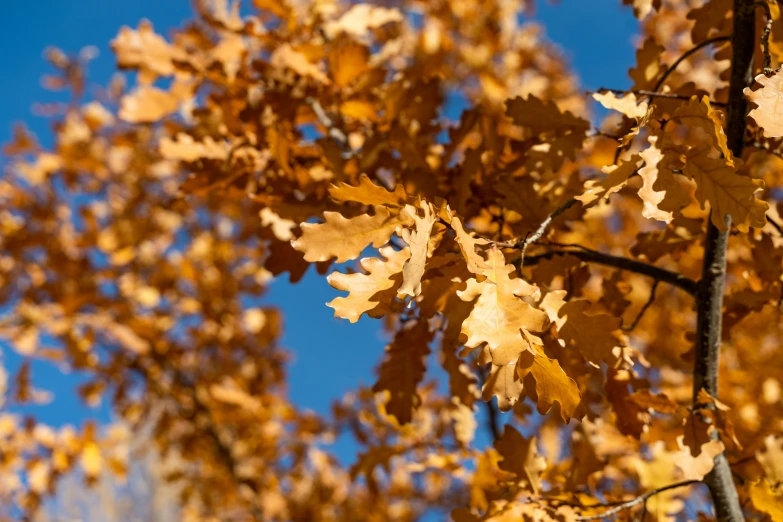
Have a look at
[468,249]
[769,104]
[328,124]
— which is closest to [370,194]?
[468,249]

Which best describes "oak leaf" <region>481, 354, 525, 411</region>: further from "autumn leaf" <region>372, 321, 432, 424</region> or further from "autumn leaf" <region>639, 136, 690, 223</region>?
"autumn leaf" <region>372, 321, 432, 424</region>

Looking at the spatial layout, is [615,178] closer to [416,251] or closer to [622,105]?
[622,105]

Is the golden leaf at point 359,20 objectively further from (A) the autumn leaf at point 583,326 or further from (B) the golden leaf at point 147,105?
(A) the autumn leaf at point 583,326

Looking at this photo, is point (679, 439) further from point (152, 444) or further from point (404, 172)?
point (152, 444)

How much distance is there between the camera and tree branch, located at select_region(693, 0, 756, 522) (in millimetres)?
1027

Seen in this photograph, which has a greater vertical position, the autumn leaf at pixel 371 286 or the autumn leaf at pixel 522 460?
the autumn leaf at pixel 371 286

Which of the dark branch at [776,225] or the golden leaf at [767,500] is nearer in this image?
the golden leaf at [767,500]

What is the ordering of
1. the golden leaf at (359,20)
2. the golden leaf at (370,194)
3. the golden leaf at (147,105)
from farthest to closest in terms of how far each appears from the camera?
the golden leaf at (359,20) < the golden leaf at (147,105) < the golden leaf at (370,194)

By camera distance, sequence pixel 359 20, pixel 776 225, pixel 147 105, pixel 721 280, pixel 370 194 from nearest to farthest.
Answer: pixel 370 194, pixel 721 280, pixel 776 225, pixel 147 105, pixel 359 20

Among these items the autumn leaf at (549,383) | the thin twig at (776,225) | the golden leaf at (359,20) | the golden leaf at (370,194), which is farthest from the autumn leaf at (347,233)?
the golden leaf at (359,20)

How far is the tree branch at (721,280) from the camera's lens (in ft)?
3.37

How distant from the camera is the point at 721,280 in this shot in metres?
1.11

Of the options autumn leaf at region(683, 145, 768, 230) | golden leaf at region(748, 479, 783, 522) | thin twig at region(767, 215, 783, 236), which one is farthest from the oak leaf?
thin twig at region(767, 215, 783, 236)

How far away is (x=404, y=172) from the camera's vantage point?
1.36m
